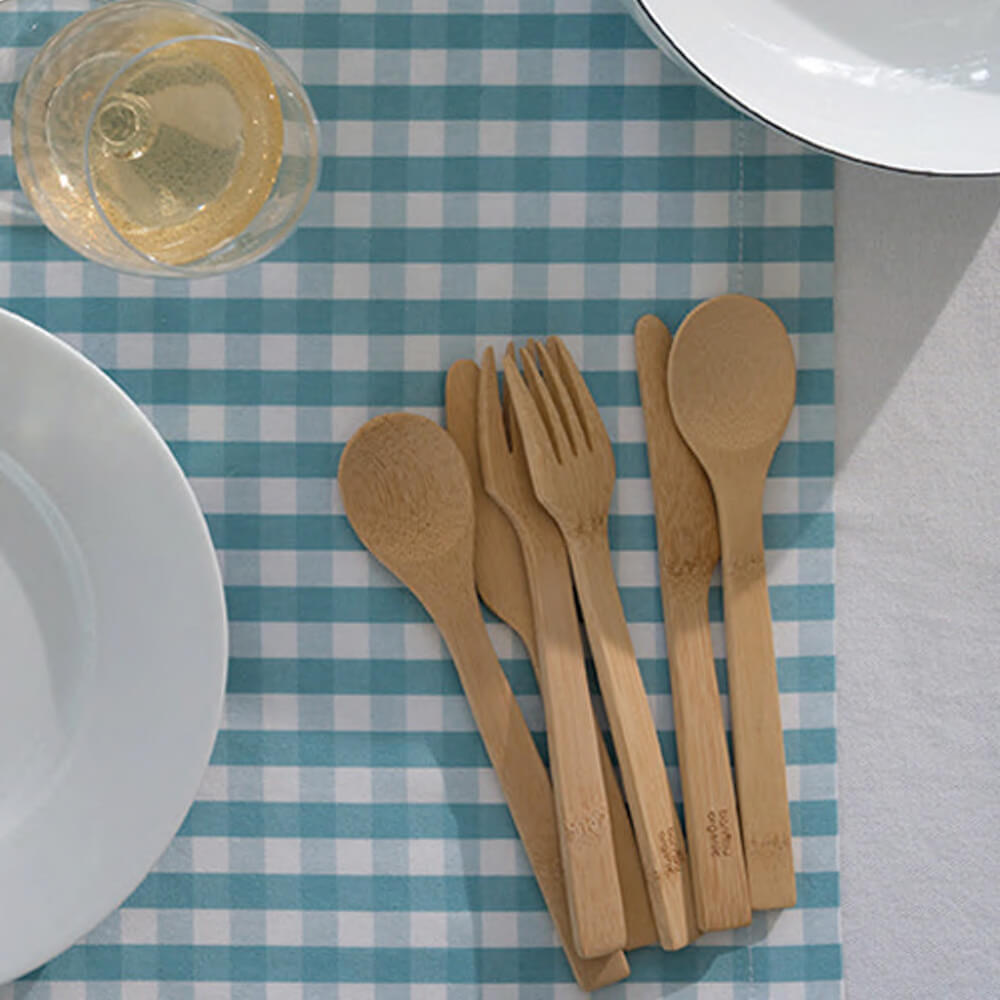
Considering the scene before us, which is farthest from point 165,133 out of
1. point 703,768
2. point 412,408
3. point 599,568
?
point 703,768

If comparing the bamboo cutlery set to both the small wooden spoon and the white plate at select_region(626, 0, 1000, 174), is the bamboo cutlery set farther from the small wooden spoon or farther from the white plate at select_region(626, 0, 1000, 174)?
the white plate at select_region(626, 0, 1000, 174)

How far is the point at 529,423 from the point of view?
0.55 metres

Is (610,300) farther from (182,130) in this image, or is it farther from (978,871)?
(978,871)

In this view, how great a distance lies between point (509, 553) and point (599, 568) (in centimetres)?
5

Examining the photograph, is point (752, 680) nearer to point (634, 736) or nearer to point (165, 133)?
point (634, 736)

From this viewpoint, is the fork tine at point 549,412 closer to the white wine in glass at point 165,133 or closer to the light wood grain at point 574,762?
the light wood grain at point 574,762

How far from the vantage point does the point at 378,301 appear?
1.86 ft

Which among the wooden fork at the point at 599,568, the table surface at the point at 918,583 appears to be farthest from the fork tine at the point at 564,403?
the table surface at the point at 918,583

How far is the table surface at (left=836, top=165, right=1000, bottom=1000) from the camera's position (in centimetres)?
58

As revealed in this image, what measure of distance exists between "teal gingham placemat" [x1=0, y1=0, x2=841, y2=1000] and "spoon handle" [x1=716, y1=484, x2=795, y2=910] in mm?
20

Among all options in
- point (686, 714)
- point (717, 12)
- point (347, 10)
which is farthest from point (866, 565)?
point (347, 10)

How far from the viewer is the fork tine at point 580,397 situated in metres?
0.56

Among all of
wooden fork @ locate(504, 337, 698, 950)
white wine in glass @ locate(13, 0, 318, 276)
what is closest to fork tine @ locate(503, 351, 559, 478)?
wooden fork @ locate(504, 337, 698, 950)

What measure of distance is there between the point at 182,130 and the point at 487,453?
0.21m
